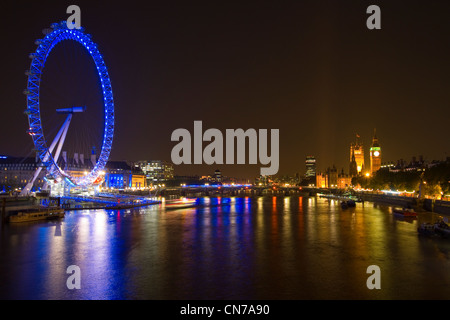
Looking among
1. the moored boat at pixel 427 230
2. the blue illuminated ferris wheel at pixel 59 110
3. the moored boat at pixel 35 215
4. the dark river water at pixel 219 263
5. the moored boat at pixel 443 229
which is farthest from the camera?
the blue illuminated ferris wheel at pixel 59 110

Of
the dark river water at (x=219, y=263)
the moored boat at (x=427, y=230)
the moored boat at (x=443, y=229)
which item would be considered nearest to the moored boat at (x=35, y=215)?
the dark river water at (x=219, y=263)

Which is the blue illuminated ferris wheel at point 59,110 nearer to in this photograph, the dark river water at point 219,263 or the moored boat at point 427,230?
the dark river water at point 219,263

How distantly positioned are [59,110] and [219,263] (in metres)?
45.4

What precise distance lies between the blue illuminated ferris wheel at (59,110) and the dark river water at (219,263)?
16261 mm

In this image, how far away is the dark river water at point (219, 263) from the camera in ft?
58.5

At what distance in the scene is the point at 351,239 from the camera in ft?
110

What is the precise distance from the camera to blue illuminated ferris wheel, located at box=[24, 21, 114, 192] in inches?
1976

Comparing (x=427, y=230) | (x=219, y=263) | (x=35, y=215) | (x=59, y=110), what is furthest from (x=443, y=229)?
(x=59, y=110)

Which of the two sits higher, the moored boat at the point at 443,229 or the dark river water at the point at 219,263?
the moored boat at the point at 443,229

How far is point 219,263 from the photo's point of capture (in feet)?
78.2

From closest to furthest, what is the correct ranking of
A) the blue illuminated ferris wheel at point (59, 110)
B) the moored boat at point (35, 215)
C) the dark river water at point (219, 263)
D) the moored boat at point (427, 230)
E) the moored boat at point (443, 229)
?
the dark river water at point (219, 263)
the moored boat at point (443, 229)
the moored boat at point (427, 230)
the moored boat at point (35, 215)
the blue illuminated ferris wheel at point (59, 110)

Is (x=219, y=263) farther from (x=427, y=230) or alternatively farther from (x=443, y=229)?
(x=443, y=229)

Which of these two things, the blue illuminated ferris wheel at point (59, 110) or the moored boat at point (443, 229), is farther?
the blue illuminated ferris wheel at point (59, 110)

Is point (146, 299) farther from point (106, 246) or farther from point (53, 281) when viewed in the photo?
point (106, 246)
